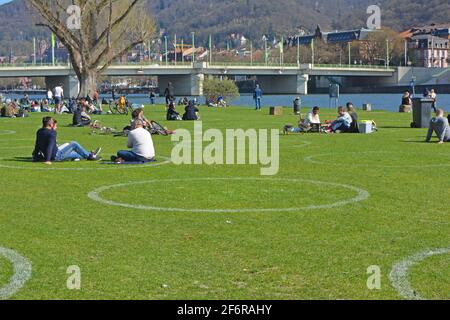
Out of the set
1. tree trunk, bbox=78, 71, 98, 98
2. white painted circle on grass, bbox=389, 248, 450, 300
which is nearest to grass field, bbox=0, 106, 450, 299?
white painted circle on grass, bbox=389, 248, 450, 300

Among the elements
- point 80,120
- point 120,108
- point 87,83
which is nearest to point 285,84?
point 87,83

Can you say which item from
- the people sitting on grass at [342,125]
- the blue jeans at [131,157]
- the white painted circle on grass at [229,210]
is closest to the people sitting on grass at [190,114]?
the people sitting on grass at [342,125]

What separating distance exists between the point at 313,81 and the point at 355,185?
151613 mm

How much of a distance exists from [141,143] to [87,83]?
140 ft

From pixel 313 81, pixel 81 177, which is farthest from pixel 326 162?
pixel 313 81

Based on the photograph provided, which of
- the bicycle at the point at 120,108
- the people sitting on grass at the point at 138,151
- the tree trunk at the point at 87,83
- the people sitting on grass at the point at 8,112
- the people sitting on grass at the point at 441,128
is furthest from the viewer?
the tree trunk at the point at 87,83

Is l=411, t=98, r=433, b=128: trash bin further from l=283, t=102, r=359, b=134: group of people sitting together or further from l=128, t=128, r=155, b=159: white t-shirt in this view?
l=128, t=128, r=155, b=159: white t-shirt

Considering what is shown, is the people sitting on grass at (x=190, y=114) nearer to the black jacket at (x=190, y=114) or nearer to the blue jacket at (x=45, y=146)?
the black jacket at (x=190, y=114)

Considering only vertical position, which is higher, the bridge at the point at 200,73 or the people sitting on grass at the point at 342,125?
the bridge at the point at 200,73

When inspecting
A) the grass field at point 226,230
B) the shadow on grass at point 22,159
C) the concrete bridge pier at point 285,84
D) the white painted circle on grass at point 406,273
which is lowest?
the white painted circle on grass at point 406,273

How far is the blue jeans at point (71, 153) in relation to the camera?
19.1m

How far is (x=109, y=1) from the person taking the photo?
5666cm

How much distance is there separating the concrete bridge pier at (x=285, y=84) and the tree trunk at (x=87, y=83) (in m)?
77.1

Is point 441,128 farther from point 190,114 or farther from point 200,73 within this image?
point 200,73
